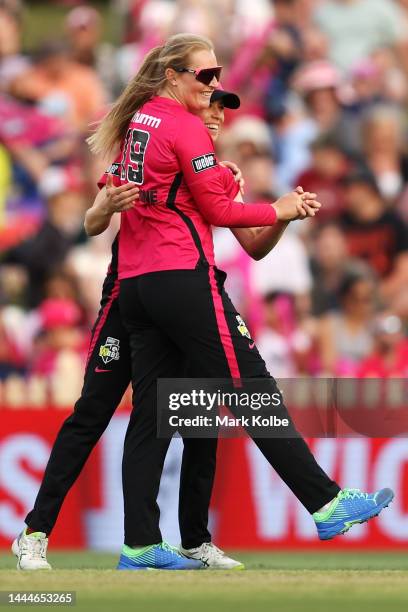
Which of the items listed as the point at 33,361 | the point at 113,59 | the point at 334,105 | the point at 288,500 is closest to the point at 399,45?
the point at 334,105

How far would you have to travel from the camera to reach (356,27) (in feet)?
45.7

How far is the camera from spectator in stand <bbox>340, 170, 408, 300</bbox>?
11.8 m

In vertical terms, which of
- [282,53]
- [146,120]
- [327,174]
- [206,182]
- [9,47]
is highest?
[9,47]

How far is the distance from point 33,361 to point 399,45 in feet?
17.7

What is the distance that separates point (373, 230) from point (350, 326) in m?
1.37

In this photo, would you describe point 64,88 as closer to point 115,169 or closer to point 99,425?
point 115,169

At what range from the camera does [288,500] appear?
9023 mm

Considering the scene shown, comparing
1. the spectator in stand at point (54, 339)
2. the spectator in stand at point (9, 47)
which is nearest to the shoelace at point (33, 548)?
the spectator in stand at point (54, 339)

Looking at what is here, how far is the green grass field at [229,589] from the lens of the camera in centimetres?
494

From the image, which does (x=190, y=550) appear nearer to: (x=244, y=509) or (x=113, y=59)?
(x=244, y=509)

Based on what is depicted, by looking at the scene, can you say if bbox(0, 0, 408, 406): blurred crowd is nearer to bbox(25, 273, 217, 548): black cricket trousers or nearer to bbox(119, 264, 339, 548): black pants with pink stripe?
bbox(25, 273, 217, 548): black cricket trousers

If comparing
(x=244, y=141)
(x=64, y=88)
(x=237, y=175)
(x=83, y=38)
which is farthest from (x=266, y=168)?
(x=237, y=175)

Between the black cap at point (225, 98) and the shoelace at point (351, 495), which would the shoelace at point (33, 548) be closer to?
the shoelace at point (351, 495)

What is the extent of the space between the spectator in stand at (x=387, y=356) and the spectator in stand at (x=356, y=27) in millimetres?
4245
